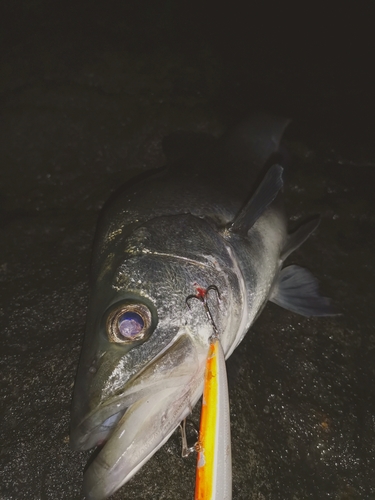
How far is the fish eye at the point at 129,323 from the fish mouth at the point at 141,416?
0.16 metres

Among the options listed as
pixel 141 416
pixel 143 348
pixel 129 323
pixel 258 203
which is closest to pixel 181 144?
pixel 258 203

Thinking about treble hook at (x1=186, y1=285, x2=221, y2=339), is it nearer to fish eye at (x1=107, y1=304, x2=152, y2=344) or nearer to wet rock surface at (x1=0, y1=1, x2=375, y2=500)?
fish eye at (x1=107, y1=304, x2=152, y2=344)

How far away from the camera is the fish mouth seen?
6.32 ft

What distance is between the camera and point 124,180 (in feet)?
12.5

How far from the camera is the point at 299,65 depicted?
479 cm

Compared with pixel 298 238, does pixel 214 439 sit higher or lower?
lower

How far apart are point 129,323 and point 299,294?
138 cm

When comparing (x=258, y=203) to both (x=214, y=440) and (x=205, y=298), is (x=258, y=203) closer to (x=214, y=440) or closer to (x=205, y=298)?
(x=205, y=298)

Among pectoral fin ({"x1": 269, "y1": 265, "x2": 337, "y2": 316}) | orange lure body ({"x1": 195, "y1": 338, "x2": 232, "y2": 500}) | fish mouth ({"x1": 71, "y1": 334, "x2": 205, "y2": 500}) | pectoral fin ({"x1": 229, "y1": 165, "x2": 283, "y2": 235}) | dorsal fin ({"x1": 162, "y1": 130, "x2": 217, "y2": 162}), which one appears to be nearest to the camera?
orange lure body ({"x1": 195, "y1": 338, "x2": 232, "y2": 500})

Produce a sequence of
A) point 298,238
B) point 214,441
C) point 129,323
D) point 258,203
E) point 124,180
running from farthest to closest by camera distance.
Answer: point 124,180, point 298,238, point 258,203, point 129,323, point 214,441

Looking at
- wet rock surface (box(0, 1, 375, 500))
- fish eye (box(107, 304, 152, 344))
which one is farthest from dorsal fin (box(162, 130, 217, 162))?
fish eye (box(107, 304, 152, 344))

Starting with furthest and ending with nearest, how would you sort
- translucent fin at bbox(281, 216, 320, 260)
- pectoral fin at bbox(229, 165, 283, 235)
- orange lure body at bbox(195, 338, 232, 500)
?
translucent fin at bbox(281, 216, 320, 260) < pectoral fin at bbox(229, 165, 283, 235) < orange lure body at bbox(195, 338, 232, 500)

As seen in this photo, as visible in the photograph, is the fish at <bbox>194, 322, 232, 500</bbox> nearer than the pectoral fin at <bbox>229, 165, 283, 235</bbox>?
Yes

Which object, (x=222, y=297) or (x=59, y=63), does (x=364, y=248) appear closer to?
(x=222, y=297)
